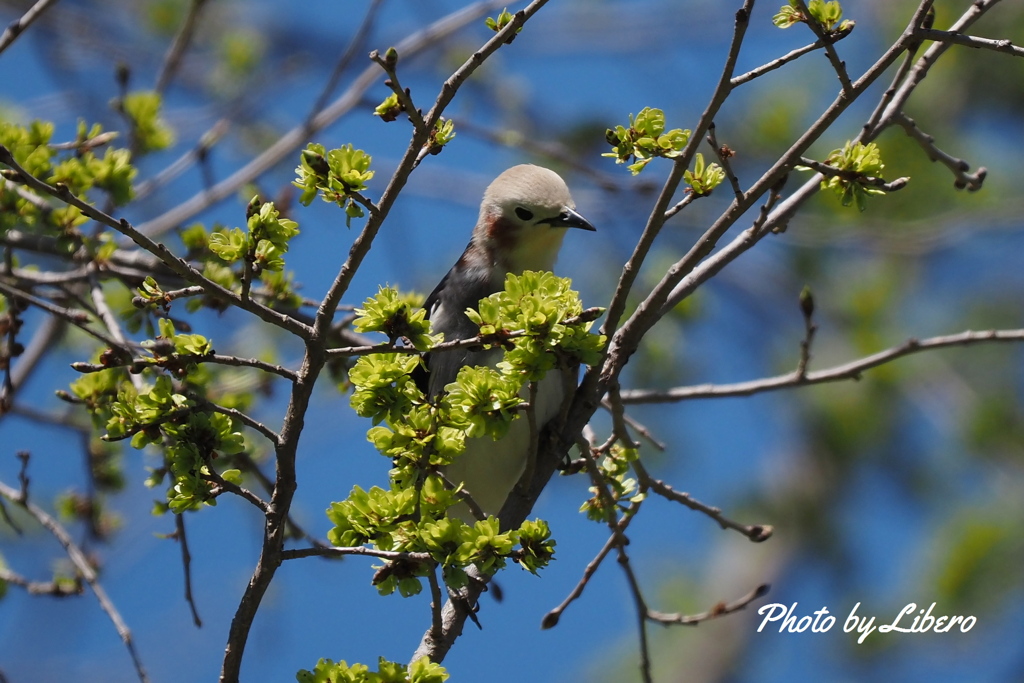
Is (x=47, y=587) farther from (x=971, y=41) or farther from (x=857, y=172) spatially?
(x=971, y=41)

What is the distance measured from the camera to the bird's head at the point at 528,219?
4.27 m

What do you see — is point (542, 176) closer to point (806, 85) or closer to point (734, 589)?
point (806, 85)

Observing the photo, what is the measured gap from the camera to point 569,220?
421 centimetres

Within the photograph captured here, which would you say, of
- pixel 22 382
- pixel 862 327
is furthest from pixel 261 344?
pixel 862 327

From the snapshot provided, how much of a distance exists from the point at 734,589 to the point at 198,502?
1124 centimetres

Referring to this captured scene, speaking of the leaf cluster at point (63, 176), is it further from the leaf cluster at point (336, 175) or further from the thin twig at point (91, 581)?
the leaf cluster at point (336, 175)

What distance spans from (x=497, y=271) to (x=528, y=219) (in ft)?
0.83

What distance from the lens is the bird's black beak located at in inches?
164

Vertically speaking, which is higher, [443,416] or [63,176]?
[63,176]

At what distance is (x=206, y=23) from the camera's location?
28.2 ft

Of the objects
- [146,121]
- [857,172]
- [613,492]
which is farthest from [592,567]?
[146,121]

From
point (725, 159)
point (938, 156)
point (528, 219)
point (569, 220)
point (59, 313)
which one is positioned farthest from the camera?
point (528, 219)

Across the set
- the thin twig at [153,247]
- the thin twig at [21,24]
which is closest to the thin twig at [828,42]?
the thin twig at [153,247]

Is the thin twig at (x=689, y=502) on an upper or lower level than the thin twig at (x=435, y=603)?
upper
